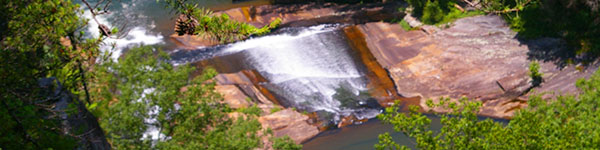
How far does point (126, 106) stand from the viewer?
1811 cm

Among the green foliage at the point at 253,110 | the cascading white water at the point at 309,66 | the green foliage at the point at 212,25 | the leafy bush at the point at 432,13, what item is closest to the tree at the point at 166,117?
the green foliage at the point at 253,110

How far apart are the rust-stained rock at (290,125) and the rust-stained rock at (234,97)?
1.47 meters

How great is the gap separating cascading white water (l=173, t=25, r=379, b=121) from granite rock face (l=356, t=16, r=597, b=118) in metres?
2.20

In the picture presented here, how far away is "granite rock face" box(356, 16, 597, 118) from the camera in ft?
80.0

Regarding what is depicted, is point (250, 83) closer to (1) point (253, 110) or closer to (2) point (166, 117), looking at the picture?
(1) point (253, 110)

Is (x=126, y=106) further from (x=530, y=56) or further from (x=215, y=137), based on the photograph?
(x=530, y=56)

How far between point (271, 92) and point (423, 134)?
1461 cm

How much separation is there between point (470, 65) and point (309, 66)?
8.78m


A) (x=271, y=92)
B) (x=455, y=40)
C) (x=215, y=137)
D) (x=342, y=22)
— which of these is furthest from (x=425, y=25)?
(x=215, y=137)

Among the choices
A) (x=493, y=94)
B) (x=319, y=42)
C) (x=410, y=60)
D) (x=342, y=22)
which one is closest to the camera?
(x=493, y=94)

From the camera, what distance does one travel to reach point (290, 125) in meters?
24.1

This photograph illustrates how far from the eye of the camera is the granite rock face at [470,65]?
2438cm

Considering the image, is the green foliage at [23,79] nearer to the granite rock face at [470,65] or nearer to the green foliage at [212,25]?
the green foliage at [212,25]

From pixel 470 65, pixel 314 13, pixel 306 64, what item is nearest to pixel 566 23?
pixel 470 65
